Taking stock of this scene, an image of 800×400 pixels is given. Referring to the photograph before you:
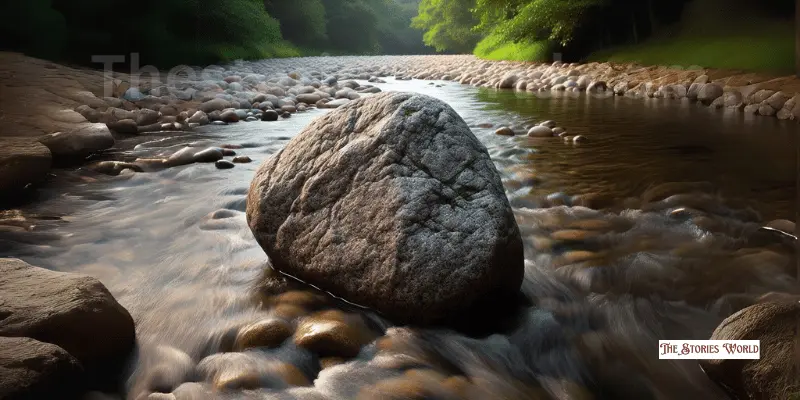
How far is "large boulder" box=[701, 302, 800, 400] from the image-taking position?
62.6 inches

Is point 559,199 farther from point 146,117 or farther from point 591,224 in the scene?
point 146,117

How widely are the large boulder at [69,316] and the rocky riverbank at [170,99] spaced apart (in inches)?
92.8

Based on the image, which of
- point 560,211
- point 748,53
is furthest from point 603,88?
point 560,211

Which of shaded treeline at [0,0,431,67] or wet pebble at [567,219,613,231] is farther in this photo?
shaded treeline at [0,0,431,67]

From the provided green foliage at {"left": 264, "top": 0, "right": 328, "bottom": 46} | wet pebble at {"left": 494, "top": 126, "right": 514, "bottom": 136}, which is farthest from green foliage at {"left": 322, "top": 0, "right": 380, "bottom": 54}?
wet pebble at {"left": 494, "top": 126, "right": 514, "bottom": 136}

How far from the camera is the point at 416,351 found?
203cm

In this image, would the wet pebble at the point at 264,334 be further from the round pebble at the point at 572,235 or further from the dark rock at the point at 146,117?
the dark rock at the point at 146,117

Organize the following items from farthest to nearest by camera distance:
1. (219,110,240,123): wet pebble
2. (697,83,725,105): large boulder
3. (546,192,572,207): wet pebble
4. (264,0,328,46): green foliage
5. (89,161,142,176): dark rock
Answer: (264,0,328,46): green foliage → (697,83,725,105): large boulder → (219,110,240,123): wet pebble → (89,161,142,176): dark rock → (546,192,572,207): wet pebble

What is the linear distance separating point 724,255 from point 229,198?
3.24 m

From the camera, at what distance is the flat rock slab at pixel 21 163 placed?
3887 mm

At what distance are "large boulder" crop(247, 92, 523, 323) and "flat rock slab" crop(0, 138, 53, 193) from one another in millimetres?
2357

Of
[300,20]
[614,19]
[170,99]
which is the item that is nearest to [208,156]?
[170,99]

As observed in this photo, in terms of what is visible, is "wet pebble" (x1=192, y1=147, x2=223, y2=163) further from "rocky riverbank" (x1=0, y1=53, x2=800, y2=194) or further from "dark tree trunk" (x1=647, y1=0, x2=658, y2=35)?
"dark tree trunk" (x1=647, y1=0, x2=658, y2=35)

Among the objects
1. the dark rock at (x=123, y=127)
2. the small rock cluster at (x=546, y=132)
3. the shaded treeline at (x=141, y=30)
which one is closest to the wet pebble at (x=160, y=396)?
the small rock cluster at (x=546, y=132)
